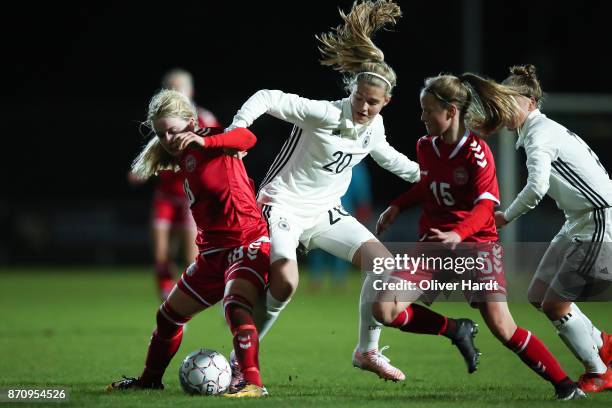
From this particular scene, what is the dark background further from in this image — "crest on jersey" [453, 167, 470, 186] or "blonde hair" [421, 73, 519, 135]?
"crest on jersey" [453, 167, 470, 186]

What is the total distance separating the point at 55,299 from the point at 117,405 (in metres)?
7.54

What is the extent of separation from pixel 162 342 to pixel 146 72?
1932 cm

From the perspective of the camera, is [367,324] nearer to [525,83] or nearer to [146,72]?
[525,83]

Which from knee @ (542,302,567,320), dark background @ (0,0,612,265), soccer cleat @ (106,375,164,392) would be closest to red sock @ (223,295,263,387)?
soccer cleat @ (106,375,164,392)

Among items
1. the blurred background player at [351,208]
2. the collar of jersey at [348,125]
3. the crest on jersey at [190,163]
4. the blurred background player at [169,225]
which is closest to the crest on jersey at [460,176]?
the collar of jersey at [348,125]

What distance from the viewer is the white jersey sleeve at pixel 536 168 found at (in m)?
5.25

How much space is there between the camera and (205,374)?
5242mm

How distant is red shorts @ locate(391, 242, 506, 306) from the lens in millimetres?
5336

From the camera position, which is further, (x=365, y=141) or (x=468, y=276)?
(x=365, y=141)

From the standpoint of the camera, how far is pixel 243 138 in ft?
17.1

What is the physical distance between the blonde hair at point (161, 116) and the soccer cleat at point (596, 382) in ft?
8.50

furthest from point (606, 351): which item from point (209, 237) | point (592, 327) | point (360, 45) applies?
point (209, 237)

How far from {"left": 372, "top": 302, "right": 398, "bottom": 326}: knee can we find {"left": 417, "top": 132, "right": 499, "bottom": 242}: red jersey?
479mm

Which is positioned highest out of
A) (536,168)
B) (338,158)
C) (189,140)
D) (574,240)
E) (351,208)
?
(189,140)
